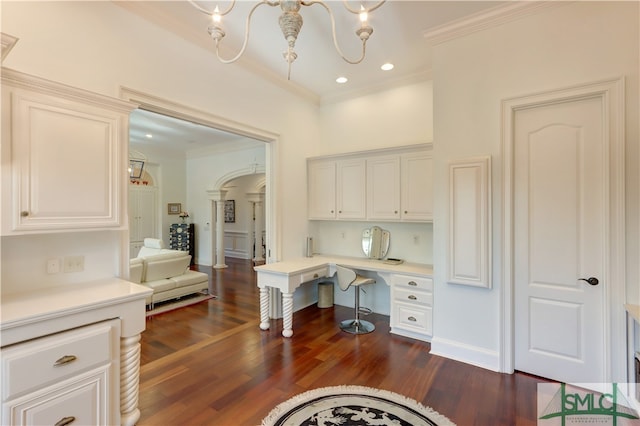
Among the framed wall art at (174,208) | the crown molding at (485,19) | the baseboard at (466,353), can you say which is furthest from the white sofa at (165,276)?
the crown molding at (485,19)

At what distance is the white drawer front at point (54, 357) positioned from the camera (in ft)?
5.11

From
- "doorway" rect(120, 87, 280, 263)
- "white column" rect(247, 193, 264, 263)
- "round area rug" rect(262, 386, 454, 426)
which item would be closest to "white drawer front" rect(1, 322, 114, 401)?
"round area rug" rect(262, 386, 454, 426)

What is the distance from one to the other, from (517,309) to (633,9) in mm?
2551

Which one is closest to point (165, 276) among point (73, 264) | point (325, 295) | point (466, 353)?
point (325, 295)

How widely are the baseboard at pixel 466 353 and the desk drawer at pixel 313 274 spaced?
1.56 metres

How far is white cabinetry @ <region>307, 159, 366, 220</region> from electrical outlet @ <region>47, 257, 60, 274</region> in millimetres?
3093

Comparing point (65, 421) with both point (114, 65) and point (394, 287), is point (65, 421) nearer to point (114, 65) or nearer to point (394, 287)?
point (114, 65)

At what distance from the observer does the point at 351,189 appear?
441 cm

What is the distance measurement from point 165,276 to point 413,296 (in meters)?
3.92

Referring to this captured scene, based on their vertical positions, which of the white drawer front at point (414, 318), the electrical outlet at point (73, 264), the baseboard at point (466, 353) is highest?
the electrical outlet at point (73, 264)

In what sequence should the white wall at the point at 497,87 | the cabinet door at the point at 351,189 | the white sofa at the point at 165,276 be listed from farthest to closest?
the white sofa at the point at 165,276
the cabinet door at the point at 351,189
the white wall at the point at 497,87

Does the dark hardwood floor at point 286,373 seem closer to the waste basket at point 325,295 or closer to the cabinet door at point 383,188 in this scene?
the waste basket at point 325,295

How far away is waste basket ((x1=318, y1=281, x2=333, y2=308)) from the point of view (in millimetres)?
4609

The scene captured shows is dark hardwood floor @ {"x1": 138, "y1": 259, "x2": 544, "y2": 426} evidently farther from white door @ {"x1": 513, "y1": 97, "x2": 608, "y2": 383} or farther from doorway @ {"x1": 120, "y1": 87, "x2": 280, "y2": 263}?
doorway @ {"x1": 120, "y1": 87, "x2": 280, "y2": 263}
